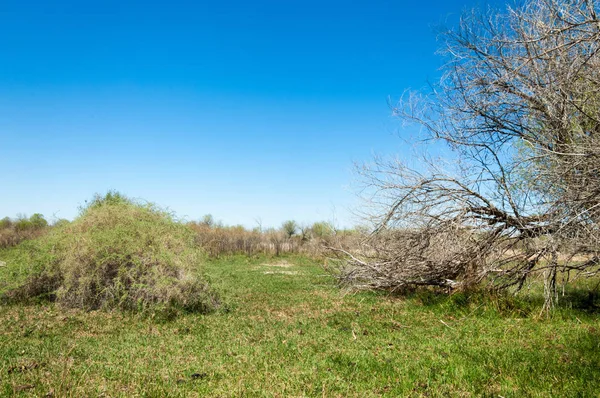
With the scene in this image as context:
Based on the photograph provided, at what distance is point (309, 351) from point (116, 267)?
6653 mm

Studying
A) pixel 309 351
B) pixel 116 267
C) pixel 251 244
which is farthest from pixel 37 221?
pixel 309 351

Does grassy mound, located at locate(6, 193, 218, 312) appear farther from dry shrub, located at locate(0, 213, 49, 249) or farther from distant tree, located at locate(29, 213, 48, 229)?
distant tree, located at locate(29, 213, 48, 229)

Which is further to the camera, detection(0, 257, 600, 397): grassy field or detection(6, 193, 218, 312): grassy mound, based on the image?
detection(6, 193, 218, 312): grassy mound

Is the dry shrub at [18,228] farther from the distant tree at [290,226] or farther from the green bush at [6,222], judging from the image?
the distant tree at [290,226]

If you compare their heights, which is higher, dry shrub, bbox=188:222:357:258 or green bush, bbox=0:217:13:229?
green bush, bbox=0:217:13:229

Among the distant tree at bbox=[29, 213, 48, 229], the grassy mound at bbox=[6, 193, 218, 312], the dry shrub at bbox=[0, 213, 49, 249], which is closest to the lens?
the grassy mound at bbox=[6, 193, 218, 312]

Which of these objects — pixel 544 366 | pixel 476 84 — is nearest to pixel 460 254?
pixel 476 84

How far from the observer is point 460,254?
36.4ft

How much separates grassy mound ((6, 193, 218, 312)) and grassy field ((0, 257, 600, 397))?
54 centimetres

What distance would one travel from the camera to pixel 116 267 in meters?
11.3

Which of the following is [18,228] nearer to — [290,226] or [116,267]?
[290,226]

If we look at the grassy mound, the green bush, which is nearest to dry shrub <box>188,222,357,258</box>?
the green bush

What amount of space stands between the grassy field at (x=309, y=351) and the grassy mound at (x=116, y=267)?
0.54m

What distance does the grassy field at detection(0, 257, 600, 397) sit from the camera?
519cm
